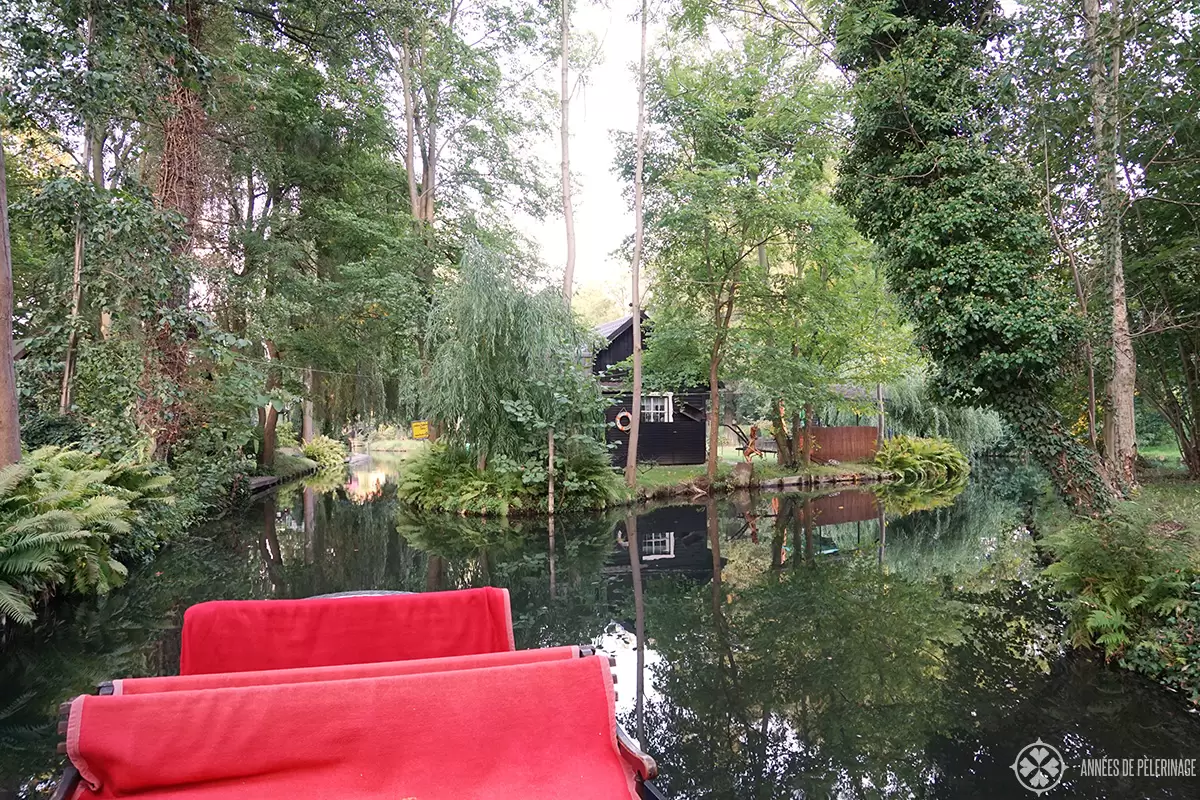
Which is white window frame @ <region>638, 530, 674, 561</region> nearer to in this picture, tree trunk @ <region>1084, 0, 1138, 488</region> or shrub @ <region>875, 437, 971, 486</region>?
tree trunk @ <region>1084, 0, 1138, 488</region>

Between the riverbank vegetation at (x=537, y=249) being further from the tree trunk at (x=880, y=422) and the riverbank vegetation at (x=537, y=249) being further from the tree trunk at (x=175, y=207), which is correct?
the tree trunk at (x=880, y=422)

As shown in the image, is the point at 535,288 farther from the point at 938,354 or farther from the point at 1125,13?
the point at 1125,13

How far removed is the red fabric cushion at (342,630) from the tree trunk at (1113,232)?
748 centimetres

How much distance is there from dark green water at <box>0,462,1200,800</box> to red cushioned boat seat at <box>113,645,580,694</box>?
1887 mm

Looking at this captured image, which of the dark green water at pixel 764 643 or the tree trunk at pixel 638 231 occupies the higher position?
the tree trunk at pixel 638 231

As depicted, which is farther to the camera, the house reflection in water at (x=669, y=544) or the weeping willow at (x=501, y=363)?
the weeping willow at (x=501, y=363)

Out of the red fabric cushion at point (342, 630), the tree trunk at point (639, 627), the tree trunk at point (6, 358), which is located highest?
the tree trunk at point (6, 358)

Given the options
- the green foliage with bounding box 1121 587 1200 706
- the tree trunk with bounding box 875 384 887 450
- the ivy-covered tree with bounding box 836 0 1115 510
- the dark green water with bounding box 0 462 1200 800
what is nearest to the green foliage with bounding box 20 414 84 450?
the dark green water with bounding box 0 462 1200 800

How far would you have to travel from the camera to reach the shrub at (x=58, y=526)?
17.9 feet

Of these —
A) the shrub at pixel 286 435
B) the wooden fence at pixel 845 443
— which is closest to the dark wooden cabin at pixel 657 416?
the wooden fence at pixel 845 443

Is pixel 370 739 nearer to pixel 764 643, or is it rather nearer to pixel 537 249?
pixel 764 643

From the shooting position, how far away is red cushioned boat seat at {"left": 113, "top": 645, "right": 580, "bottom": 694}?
6.15 feet

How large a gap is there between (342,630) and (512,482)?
33.5ft

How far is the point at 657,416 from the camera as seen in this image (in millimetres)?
20641
